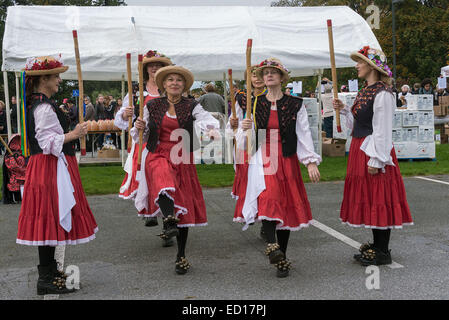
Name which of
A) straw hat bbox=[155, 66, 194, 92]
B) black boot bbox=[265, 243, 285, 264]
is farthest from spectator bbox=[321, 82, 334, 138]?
→ black boot bbox=[265, 243, 285, 264]

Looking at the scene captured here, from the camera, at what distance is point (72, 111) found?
19094 millimetres

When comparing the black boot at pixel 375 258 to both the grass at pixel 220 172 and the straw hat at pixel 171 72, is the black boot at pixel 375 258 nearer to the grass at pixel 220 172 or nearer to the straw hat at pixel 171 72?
the straw hat at pixel 171 72

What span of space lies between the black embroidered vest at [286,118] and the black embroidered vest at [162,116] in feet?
2.30

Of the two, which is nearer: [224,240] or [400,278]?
[400,278]

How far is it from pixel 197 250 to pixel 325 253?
1.30 m

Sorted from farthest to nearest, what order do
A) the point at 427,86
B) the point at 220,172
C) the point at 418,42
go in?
the point at 418,42
the point at 427,86
the point at 220,172

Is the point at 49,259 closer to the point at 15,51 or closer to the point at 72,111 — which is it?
the point at 15,51

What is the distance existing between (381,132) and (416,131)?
28.5 ft

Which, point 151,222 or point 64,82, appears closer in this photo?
point 151,222

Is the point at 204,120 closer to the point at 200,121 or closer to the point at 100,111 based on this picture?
the point at 200,121

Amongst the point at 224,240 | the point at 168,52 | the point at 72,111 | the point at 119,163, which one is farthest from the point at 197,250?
the point at 72,111

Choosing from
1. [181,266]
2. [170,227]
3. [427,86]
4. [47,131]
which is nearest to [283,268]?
[181,266]

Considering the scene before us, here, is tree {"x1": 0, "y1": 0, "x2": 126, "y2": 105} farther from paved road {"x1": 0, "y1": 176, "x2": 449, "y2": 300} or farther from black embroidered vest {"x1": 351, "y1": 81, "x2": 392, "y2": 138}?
black embroidered vest {"x1": 351, "y1": 81, "x2": 392, "y2": 138}

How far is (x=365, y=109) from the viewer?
4910 millimetres
